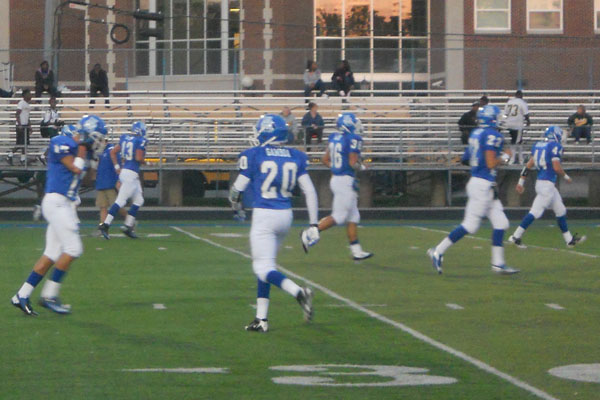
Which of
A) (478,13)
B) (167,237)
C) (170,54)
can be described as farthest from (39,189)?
(478,13)

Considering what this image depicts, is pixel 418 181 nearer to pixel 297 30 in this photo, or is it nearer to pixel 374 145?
pixel 374 145

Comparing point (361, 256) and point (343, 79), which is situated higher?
point (343, 79)

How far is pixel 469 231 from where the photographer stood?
45.4 feet

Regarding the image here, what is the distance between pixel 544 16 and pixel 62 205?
28441mm

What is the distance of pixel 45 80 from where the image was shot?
30172 millimetres

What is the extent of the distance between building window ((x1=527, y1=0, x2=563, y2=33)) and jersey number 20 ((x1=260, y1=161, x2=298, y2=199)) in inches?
1121

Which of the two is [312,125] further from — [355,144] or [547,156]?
[355,144]

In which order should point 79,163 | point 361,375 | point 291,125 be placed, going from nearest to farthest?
1. point 361,375
2. point 79,163
3. point 291,125

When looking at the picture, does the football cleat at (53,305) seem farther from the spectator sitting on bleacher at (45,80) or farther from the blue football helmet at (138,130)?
the spectator sitting on bleacher at (45,80)

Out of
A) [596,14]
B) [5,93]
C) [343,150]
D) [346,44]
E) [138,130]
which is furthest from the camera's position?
[346,44]

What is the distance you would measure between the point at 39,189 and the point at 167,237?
1003 cm

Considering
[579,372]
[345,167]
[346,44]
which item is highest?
[346,44]

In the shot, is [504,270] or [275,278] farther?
[504,270]

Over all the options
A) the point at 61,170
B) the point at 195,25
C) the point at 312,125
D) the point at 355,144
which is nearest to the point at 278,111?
the point at 312,125
